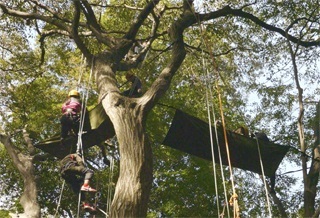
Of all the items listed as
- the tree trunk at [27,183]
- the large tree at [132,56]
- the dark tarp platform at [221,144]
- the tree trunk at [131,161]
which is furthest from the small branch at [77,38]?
the tree trunk at [27,183]

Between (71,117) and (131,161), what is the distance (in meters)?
→ 1.44

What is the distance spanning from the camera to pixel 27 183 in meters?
7.52

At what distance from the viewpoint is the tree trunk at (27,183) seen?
7195mm

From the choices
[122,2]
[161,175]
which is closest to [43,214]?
[161,175]

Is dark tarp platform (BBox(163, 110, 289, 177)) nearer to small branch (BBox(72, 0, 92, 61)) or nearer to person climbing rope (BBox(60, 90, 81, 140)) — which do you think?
person climbing rope (BBox(60, 90, 81, 140))

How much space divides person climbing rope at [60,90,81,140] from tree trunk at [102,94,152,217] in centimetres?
72

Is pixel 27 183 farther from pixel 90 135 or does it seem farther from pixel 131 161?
pixel 131 161

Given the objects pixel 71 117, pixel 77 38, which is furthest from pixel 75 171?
pixel 77 38

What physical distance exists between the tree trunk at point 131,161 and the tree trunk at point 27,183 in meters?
3.27

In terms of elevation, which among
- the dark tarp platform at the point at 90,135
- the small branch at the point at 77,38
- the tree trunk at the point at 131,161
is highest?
the small branch at the point at 77,38

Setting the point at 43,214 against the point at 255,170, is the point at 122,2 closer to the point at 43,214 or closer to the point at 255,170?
the point at 255,170

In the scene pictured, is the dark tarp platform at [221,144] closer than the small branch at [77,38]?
Yes

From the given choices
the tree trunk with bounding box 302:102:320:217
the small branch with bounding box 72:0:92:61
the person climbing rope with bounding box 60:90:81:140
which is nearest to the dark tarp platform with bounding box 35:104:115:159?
the person climbing rope with bounding box 60:90:81:140

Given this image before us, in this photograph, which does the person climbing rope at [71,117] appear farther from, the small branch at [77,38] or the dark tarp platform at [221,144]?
the dark tarp platform at [221,144]
